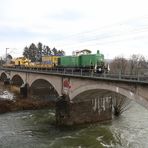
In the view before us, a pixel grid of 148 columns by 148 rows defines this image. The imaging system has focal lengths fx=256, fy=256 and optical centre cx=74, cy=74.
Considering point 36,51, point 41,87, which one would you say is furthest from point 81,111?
point 36,51

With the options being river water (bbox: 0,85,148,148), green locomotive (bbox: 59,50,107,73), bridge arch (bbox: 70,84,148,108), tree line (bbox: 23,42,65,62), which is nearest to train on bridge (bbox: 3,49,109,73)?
green locomotive (bbox: 59,50,107,73)

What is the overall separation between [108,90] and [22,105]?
19.9m

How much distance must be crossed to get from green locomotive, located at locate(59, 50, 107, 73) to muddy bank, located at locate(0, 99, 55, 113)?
25.4 feet

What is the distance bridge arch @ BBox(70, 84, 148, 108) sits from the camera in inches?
859

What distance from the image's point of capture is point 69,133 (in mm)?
29281

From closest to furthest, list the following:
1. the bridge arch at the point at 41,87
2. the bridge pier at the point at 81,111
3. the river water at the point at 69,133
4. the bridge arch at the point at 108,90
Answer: the bridge arch at the point at 108,90 → the river water at the point at 69,133 → the bridge pier at the point at 81,111 → the bridge arch at the point at 41,87

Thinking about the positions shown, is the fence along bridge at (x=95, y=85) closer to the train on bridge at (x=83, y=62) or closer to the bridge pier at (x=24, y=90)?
the train on bridge at (x=83, y=62)

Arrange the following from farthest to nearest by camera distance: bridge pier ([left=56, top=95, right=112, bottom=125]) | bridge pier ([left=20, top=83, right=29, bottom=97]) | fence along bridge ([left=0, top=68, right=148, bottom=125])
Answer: bridge pier ([left=20, top=83, right=29, bottom=97]), bridge pier ([left=56, top=95, right=112, bottom=125]), fence along bridge ([left=0, top=68, right=148, bottom=125])

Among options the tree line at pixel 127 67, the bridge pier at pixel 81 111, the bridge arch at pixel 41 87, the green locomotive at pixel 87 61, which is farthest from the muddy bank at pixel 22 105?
the tree line at pixel 127 67

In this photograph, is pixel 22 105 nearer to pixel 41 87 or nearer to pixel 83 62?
pixel 41 87

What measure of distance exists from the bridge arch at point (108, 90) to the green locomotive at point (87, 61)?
3741mm

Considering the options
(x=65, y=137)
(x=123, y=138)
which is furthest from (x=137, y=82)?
(x=65, y=137)

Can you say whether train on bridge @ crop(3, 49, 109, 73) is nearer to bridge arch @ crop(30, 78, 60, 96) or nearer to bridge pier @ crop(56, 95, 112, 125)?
bridge arch @ crop(30, 78, 60, 96)

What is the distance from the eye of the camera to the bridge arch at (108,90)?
859 inches
